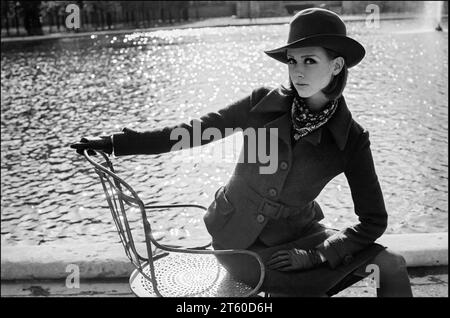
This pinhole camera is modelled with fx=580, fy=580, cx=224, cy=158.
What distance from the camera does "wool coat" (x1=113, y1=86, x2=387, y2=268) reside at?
7.45 feet

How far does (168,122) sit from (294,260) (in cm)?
800

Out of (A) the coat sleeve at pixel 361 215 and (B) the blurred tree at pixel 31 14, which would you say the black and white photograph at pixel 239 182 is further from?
(B) the blurred tree at pixel 31 14

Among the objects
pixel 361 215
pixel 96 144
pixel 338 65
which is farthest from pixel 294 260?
pixel 96 144

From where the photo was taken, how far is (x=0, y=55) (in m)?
24.7

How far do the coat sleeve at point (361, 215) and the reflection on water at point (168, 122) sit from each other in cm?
307

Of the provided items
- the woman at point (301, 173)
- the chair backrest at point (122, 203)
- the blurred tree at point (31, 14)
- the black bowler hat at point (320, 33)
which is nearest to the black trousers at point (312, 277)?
the woman at point (301, 173)

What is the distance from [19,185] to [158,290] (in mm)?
5188

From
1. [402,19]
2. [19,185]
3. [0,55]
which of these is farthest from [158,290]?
[402,19]

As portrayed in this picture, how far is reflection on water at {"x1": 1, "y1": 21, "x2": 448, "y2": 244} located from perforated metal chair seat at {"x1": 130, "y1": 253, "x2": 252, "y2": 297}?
8.58 feet

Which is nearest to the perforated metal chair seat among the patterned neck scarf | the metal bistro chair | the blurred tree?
the metal bistro chair

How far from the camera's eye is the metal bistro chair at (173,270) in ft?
7.16

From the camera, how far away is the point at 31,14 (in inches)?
1490

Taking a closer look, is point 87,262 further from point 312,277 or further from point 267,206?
point 312,277
